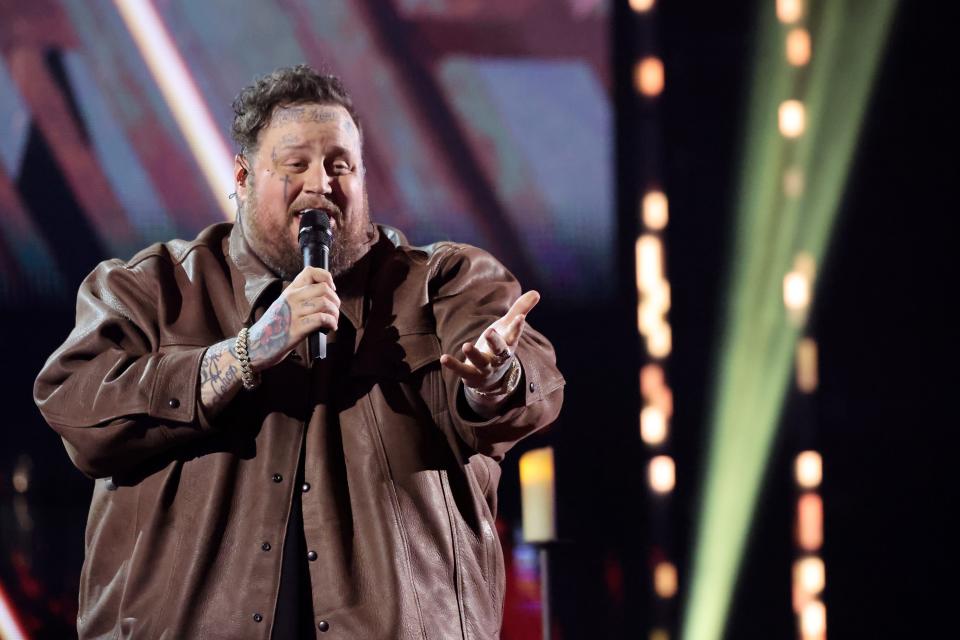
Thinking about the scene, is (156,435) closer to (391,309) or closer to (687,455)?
(391,309)

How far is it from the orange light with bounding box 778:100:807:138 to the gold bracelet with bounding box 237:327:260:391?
213 centimetres

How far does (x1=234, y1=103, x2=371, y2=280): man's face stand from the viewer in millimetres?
1793

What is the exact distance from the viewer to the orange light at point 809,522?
318 cm

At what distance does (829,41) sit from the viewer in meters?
3.43

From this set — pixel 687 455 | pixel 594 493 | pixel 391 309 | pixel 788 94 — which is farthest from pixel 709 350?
pixel 391 309

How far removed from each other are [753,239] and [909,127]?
585 millimetres

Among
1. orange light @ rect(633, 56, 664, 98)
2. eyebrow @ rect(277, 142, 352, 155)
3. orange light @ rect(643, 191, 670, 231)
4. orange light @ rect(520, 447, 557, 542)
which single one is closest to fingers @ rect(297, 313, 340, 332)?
eyebrow @ rect(277, 142, 352, 155)

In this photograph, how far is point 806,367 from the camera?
3225 millimetres

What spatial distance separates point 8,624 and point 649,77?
2.07 meters

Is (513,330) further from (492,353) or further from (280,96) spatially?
(280,96)

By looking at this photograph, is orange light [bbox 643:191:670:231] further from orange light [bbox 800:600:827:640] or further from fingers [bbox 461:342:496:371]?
fingers [bbox 461:342:496:371]

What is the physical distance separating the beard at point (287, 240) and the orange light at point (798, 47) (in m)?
1.91

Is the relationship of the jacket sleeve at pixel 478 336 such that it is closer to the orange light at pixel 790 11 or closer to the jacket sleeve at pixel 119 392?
the jacket sleeve at pixel 119 392

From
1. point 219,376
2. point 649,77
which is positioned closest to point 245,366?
point 219,376
